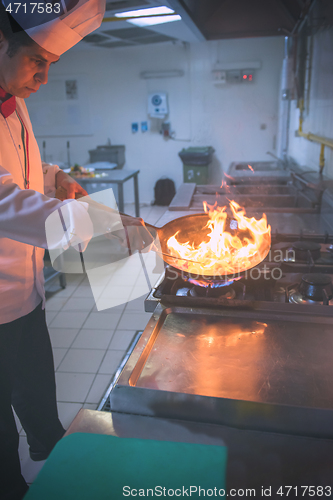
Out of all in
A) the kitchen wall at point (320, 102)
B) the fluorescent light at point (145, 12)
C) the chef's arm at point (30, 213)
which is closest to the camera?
the chef's arm at point (30, 213)

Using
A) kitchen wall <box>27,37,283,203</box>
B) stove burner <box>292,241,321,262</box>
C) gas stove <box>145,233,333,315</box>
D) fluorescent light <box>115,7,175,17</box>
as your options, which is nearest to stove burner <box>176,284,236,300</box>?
gas stove <box>145,233,333,315</box>

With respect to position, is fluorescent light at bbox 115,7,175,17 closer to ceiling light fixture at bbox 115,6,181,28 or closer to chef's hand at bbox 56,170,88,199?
ceiling light fixture at bbox 115,6,181,28

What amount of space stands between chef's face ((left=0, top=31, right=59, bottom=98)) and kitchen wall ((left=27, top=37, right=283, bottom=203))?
539 centimetres

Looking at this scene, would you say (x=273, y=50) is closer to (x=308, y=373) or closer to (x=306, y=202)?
(x=306, y=202)

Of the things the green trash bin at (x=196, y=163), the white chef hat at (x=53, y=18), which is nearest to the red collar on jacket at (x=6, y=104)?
the white chef hat at (x=53, y=18)

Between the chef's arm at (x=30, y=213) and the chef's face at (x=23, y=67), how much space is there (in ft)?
0.97

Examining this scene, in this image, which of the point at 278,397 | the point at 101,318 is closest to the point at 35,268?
the point at 278,397

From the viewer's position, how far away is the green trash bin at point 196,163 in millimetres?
5784

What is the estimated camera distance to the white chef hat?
35.0 inches

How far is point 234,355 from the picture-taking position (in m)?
0.86

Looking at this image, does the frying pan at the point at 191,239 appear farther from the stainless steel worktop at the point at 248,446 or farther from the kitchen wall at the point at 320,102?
the kitchen wall at the point at 320,102

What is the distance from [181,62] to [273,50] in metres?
1.51

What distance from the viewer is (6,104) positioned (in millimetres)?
1074

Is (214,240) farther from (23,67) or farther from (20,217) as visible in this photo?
(23,67)
